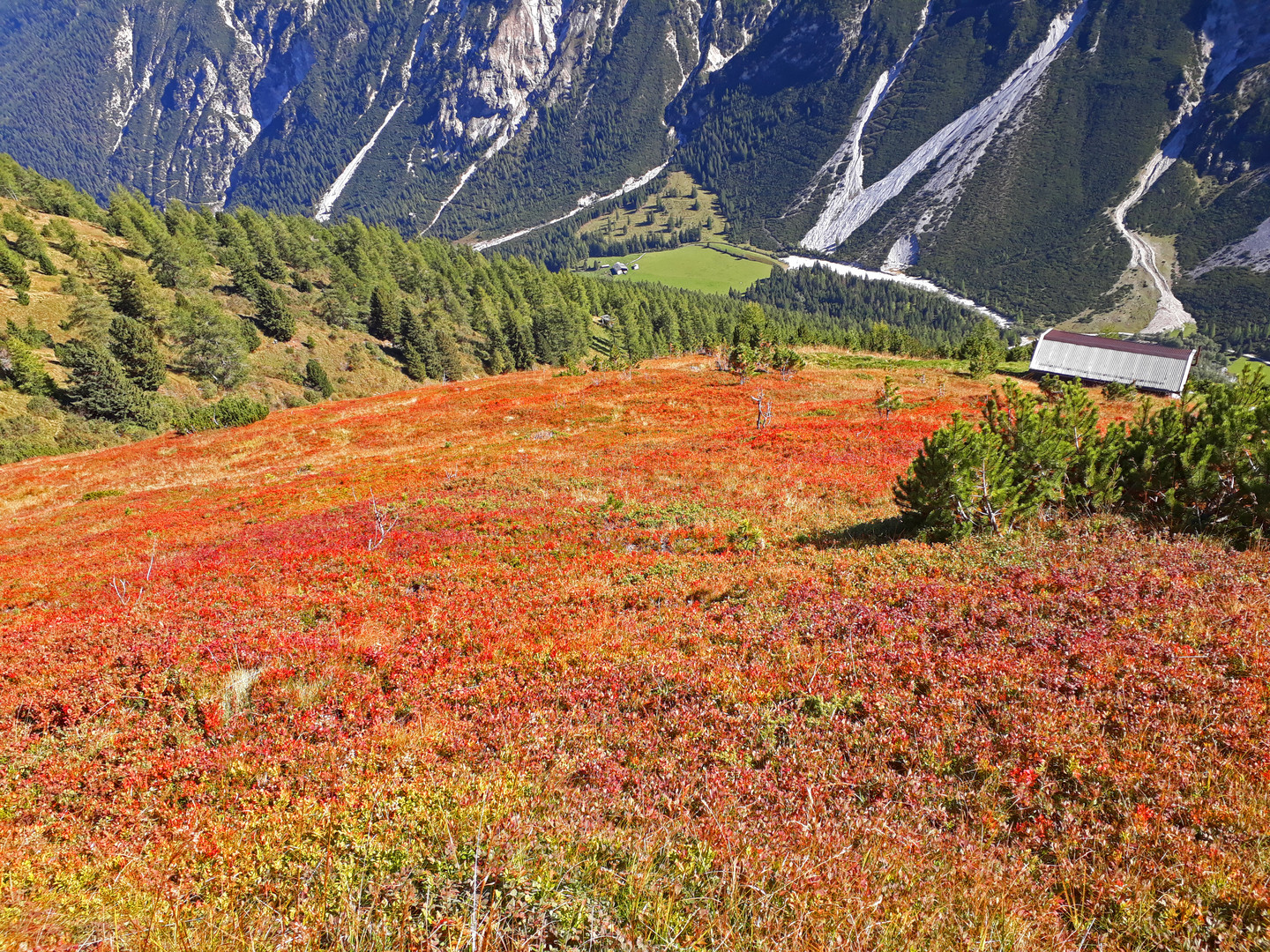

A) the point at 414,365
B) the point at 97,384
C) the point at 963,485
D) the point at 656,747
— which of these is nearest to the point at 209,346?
the point at 97,384

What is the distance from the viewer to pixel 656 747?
5.58 meters

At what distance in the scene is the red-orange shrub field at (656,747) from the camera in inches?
136

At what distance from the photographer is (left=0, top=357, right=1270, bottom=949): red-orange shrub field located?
346cm

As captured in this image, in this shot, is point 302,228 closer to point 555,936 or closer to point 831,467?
point 831,467

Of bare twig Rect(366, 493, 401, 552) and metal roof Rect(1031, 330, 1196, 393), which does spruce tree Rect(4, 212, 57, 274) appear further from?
metal roof Rect(1031, 330, 1196, 393)

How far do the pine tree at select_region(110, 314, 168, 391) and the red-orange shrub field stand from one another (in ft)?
189

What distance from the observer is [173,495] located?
2550 centimetres

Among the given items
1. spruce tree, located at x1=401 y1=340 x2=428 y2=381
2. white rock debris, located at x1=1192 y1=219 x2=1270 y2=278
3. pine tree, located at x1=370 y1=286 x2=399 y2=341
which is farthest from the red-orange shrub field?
white rock debris, located at x1=1192 y1=219 x2=1270 y2=278

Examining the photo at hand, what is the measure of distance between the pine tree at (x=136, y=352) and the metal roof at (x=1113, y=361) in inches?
4193

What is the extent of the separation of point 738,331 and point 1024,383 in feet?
161

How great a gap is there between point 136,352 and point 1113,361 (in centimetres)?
11548

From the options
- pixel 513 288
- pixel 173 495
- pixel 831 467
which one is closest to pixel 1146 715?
pixel 831 467

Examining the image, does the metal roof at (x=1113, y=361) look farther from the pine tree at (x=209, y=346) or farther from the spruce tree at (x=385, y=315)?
the pine tree at (x=209, y=346)

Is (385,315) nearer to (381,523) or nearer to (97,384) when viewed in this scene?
(97,384)
